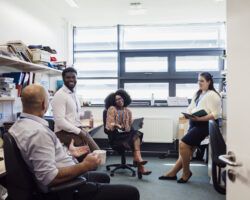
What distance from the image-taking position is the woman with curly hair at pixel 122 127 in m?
3.89

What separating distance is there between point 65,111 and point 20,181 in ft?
4.19

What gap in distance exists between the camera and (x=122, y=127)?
4.04m

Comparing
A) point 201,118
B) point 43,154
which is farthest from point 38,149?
point 201,118

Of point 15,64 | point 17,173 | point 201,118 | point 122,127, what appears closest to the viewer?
point 17,173

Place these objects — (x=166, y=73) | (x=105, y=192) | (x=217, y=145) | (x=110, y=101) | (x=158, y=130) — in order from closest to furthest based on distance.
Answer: (x=105, y=192), (x=217, y=145), (x=110, y=101), (x=158, y=130), (x=166, y=73)

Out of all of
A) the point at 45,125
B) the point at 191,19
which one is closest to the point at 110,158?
the point at 191,19

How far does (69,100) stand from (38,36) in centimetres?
206

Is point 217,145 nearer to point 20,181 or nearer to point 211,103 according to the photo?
point 20,181

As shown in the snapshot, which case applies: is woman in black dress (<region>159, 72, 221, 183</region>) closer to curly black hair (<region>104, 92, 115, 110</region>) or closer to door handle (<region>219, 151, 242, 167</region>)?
curly black hair (<region>104, 92, 115, 110</region>)

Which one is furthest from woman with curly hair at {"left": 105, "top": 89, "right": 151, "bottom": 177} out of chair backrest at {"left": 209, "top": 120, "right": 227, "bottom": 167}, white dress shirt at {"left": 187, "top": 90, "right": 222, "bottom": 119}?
chair backrest at {"left": 209, "top": 120, "right": 227, "bottom": 167}

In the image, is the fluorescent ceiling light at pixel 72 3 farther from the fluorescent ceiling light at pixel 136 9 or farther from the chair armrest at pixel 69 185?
the chair armrest at pixel 69 185

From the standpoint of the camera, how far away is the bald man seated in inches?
57.6

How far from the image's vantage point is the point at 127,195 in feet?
5.88

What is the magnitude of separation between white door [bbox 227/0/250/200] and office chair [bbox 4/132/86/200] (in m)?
0.91
